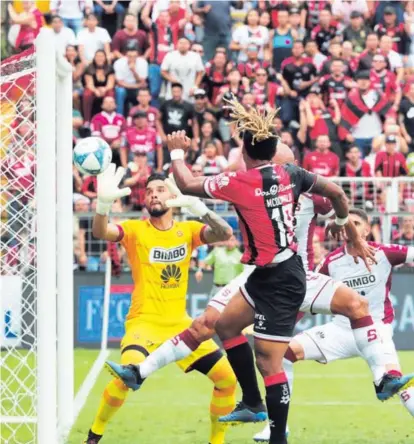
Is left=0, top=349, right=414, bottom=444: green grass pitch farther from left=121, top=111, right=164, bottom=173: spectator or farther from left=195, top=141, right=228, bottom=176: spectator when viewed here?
left=121, top=111, right=164, bottom=173: spectator

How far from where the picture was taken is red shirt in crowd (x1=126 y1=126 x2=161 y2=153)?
58.1 ft

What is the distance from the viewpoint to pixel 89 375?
13.2 metres

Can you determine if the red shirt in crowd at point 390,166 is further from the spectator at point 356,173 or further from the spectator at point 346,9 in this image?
the spectator at point 346,9

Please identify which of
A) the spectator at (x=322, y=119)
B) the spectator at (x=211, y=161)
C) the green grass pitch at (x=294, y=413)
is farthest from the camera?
the spectator at (x=322, y=119)

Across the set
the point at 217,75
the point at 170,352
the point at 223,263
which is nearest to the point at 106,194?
the point at 170,352

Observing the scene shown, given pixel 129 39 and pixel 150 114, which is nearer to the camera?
pixel 150 114

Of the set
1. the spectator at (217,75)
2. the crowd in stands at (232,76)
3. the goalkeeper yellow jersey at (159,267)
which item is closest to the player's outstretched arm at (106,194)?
the goalkeeper yellow jersey at (159,267)

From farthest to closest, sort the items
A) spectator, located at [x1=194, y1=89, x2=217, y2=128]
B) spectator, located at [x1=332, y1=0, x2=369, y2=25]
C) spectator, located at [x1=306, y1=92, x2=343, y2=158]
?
spectator, located at [x1=332, y1=0, x2=369, y2=25]
spectator, located at [x1=194, y1=89, x2=217, y2=128]
spectator, located at [x1=306, y1=92, x2=343, y2=158]

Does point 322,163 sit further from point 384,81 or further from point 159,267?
point 159,267

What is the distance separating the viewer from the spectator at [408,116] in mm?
18562

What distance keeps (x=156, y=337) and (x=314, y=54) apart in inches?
456

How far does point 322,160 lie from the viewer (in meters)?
17.1

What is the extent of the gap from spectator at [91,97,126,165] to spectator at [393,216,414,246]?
4596 mm

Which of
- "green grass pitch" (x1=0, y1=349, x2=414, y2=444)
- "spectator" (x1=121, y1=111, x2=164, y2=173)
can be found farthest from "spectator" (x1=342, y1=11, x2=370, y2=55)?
"green grass pitch" (x1=0, y1=349, x2=414, y2=444)
